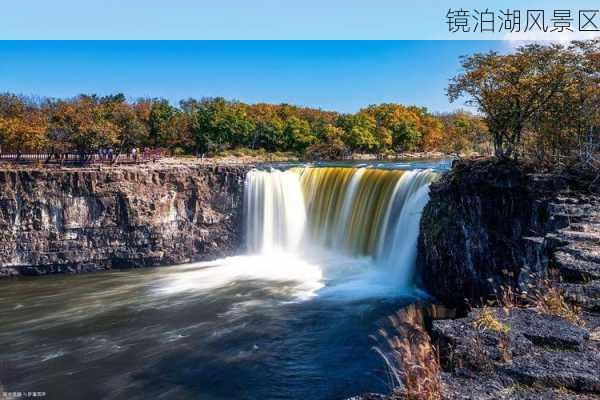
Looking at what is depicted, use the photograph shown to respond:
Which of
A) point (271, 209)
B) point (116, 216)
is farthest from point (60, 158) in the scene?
point (271, 209)

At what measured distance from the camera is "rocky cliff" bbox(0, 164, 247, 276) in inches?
959

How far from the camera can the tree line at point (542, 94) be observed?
16750mm

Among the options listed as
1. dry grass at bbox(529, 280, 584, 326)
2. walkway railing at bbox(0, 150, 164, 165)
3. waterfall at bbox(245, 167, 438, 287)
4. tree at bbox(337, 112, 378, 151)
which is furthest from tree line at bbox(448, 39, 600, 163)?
tree at bbox(337, 112, 378, 151)

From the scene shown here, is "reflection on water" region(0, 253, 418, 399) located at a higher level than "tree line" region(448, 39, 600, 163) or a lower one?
lower

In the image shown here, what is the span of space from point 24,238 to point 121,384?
1594 cm

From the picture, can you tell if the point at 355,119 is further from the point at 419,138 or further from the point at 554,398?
the point at 554,398

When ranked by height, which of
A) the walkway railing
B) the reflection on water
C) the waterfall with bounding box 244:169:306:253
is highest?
the walkway railing

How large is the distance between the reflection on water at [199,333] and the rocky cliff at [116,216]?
170 cm

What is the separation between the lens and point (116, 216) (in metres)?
25.4

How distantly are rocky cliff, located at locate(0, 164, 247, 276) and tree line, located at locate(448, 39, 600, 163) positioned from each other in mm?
14297

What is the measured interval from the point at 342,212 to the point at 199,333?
1144cm

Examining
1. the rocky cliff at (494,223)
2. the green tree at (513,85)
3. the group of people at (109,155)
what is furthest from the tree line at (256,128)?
the rocky cliff at (494,223)

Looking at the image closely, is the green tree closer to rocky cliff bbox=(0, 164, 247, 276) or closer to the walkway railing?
rocky cliff bbox=(0, 164, 247, 276)

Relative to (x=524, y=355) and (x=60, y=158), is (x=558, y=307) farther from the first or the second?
(x=60, y=158)
